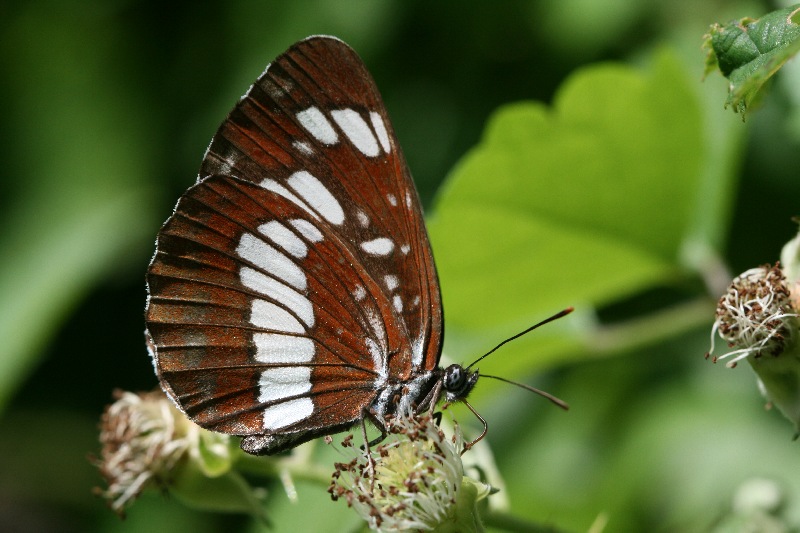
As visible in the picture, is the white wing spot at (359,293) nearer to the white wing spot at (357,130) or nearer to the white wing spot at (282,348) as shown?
the white wing spot at (282,348)

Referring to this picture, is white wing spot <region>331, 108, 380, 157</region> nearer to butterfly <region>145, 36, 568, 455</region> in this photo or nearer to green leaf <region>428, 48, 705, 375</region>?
butterfly <region>145, 36, 568, 455</region>

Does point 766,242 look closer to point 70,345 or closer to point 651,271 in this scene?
point 651,271

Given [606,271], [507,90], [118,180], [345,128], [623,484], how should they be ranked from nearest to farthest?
[345,128], [606,271], [623,484], [507,90], [118,180]

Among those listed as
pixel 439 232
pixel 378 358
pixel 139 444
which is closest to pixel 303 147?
pixel 378 358

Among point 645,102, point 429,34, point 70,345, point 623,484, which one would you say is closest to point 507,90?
point 429,34

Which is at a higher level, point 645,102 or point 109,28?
point 109,28

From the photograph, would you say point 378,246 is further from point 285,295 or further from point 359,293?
point 285,295

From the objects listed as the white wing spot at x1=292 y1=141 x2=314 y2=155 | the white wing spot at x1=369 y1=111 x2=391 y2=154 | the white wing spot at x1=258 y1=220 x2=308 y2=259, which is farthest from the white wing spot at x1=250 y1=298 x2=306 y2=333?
the white wing spot at x1=369 y1=111 x2=391 y2=154
